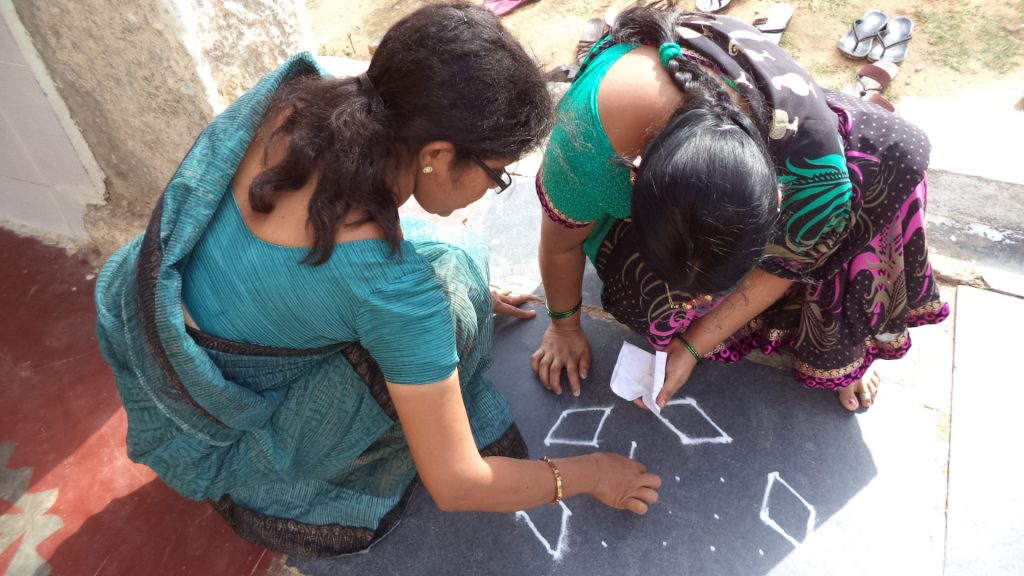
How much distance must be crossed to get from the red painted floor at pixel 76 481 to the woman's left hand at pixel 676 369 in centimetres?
120

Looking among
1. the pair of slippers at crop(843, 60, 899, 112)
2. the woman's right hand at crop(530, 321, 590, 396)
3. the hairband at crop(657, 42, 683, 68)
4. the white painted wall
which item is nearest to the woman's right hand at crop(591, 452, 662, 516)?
the woman's right hand at crop(530, 321, 590, 396)

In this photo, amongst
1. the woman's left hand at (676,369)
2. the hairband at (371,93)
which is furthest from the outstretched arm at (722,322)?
the hairband at (371,93)

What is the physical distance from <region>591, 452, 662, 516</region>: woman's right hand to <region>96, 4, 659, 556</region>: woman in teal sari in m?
0.18

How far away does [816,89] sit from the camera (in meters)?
1.53

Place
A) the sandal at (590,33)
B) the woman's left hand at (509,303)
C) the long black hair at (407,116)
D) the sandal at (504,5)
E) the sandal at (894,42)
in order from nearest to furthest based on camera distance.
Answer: the long black hair at (407,116) < the woman's left hand at (509,303) < the sandal at (894,42) < the sandal at (590,33) < the sandal at (504,5)

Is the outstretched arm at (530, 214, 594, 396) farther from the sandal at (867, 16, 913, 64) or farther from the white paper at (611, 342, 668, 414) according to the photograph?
the sandal at (867, 16, 913, 64)


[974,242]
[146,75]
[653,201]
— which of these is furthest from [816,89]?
[146,75]

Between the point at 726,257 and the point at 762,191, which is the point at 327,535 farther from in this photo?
the point at 762,191

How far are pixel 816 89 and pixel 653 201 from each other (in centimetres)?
59

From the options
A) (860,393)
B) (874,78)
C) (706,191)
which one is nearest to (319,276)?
(706,191)

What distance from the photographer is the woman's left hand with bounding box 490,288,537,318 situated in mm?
2309

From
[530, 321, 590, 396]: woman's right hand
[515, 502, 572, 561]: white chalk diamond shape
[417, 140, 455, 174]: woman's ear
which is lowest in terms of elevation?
[515, 502, 572, 561]: white chalk diamond shape

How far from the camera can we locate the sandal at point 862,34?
12.5 feet

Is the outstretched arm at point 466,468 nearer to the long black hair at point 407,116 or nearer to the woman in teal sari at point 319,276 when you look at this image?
the woman in teal sari at point 319,276
